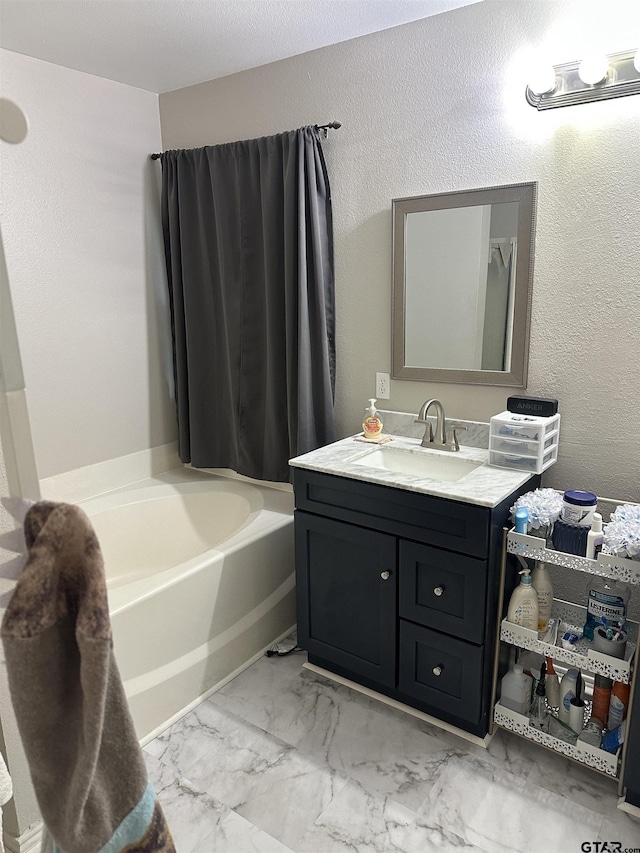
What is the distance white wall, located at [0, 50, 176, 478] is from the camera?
2430 millimetres

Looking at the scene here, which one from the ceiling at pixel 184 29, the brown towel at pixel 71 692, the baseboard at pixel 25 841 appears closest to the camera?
the brown towel at pixel 71 692

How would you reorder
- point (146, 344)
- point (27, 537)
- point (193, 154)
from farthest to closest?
point (146, 344), point (193, 154), point (27, 537)

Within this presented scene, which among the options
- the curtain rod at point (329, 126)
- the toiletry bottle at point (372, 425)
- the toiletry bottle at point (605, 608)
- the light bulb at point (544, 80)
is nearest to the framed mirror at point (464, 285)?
the toiletry bottle at point (372, 425)

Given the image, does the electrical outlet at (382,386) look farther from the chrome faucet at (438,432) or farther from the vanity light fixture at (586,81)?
the vanity light fixture at (586,81)

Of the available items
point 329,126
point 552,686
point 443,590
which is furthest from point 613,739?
point 329,126

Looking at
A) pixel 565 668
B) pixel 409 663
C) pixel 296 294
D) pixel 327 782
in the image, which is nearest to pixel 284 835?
pixel 327 782

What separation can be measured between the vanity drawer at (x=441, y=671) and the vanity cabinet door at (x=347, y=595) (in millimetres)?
49

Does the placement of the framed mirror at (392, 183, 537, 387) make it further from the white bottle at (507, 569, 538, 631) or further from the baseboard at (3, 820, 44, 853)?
the baseboard at (3, 820, 44, 853)

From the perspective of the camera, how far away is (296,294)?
2.52m

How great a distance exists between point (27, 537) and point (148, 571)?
2223mm

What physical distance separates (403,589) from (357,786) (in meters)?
0.59

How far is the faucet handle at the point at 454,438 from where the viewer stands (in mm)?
2272

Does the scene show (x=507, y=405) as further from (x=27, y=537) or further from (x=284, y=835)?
(x=27, y=537)

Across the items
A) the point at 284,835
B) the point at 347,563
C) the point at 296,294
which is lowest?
the point at 284,835
